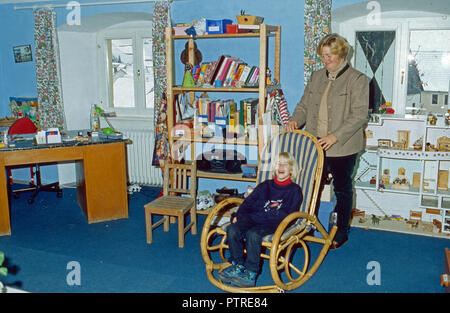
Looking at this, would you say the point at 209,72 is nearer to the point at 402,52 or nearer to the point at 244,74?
the point at 244,74

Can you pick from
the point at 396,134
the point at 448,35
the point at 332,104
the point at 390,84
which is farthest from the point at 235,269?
the point at 448,35

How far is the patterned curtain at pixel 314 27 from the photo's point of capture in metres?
3.84

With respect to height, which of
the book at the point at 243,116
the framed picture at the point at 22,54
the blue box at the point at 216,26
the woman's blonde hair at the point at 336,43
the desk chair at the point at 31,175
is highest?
the blue box at the point at 216,26

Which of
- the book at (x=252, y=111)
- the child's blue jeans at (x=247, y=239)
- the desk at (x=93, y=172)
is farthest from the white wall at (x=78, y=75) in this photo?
the child's blue jeans at (x=247, y=239)

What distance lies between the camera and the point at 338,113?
3414 millimetres

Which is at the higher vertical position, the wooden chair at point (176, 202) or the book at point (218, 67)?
the book at point (218, 67)

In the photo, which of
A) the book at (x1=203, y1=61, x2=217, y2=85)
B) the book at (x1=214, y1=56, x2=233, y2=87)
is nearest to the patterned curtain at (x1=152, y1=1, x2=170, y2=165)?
the book at (x1=203, y1=61, x2=217, y2=85)

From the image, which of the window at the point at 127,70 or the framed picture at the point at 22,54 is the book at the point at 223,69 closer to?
the window at the point at 127,70

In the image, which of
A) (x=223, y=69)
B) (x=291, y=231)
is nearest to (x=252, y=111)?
(x=223, y=69)

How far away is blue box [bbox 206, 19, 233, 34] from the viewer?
390 cm

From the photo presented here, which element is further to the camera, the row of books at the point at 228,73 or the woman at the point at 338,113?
the row of books at the point at 228,73

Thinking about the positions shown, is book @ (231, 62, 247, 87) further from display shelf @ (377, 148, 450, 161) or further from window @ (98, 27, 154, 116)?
window @ (98, 27, 154, 116)

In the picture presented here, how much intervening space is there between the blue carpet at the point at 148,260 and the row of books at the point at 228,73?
1.37 meters

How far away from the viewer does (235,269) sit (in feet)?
9.59
